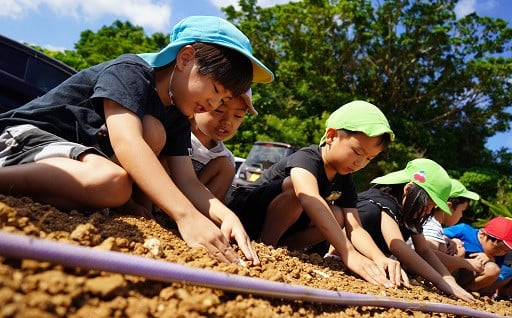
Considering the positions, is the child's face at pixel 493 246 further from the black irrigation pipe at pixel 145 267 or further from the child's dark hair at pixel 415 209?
the black irrigation pipe at pixel 145 267

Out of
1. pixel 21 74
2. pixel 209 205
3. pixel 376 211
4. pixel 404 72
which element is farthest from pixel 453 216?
pixel 404 72

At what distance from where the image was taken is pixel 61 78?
16.5 feet

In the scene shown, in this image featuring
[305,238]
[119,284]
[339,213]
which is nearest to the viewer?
[119,284]

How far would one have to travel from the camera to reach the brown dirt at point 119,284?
32.3 inches

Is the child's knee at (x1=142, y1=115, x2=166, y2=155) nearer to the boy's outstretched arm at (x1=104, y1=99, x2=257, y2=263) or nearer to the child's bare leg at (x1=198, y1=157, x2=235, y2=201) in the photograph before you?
the boy's outstretched arm at (x1=104, y1=99, x2=257, y2=263)

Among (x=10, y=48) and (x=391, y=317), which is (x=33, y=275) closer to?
(x=391, y=317)

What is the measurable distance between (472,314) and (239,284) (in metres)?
1.59

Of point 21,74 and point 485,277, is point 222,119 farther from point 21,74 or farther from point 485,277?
point 21,74

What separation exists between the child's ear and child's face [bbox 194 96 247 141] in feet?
2.92

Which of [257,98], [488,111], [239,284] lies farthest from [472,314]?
[488,111]

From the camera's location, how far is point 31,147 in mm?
1634

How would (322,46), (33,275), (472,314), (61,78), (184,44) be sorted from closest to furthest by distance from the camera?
1. (33,275)
2. (184,44)
3. (472,314)
4. (61,78)
5. (322,46)

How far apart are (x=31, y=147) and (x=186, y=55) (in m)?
0.72

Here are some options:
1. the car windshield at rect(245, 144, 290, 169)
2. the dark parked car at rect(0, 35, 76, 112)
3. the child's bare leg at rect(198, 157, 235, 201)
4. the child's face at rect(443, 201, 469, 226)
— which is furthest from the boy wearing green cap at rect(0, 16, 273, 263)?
the car windshield at rect(245, 144, 290, 169)
